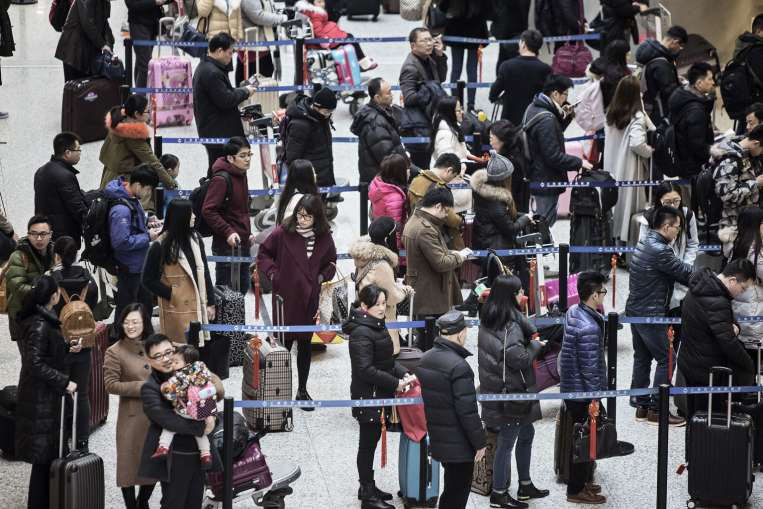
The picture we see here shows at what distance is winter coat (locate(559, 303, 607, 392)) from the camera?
33.6 ft

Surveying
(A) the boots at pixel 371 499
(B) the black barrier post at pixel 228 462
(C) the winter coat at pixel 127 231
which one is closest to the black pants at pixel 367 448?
(A) the boots at pixel 371 499

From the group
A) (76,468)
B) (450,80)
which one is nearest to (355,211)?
(450,80)

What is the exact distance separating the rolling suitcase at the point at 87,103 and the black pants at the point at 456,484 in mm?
9067

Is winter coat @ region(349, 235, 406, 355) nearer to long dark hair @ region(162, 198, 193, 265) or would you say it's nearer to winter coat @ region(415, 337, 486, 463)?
long dark hair @ region(162, 198, 193, 265)

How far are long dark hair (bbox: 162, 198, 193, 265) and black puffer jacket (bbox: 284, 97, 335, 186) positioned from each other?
9.04 ft

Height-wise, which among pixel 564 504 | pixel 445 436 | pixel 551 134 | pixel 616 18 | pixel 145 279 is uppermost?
pixel 616 18

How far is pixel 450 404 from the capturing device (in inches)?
362

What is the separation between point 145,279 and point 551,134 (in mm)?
4682

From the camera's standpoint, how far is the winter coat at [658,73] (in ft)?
50.0

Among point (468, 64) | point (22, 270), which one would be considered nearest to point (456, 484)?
point (22, 270)

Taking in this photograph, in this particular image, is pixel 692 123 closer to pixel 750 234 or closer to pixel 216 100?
pixel 750 234

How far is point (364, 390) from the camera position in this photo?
33.1ft

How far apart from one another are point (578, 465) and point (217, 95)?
5725mm

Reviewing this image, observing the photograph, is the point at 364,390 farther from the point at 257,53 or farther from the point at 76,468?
the point at 257,53
